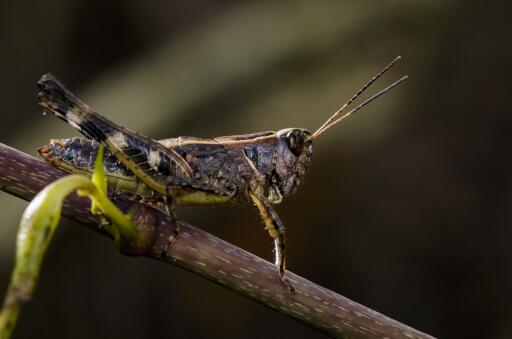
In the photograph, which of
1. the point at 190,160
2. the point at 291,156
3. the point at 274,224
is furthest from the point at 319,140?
the point at 274,224

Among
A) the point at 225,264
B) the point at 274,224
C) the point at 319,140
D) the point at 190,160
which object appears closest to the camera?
the point at 225,264

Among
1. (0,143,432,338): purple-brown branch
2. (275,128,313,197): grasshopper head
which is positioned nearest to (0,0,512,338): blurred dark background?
(275,128,313,197): grasshopper head

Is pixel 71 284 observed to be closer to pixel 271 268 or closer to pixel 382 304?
pixel 382 304

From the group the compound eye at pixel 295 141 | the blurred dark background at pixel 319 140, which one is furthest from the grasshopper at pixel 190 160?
the blurred dark background at pixel 319 140

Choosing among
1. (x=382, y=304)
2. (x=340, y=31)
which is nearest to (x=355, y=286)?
(x=382, y=304)

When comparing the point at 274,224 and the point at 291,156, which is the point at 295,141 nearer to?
the point at 291,156

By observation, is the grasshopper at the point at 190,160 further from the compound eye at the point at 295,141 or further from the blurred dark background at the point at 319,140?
the blurred dark background at the point at 319,140

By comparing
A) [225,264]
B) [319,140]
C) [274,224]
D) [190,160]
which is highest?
[319,140]
